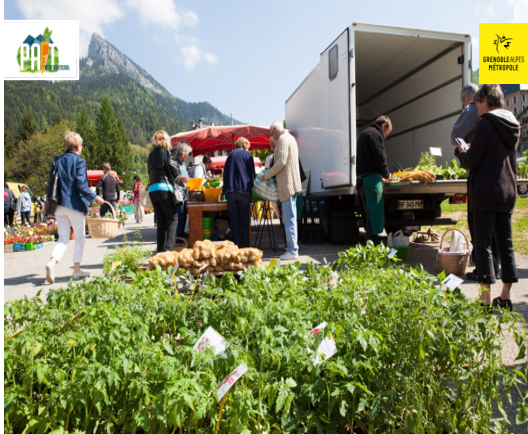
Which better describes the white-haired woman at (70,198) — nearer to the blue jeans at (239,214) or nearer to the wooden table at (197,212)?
the wooden table at (197,212)

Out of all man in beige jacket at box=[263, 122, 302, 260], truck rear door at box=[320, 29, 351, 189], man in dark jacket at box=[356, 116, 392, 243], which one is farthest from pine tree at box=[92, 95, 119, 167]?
man in dark jacket at box=[356, 116, 392, 243]

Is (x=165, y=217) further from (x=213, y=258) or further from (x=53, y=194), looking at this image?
(x=213, y=258)

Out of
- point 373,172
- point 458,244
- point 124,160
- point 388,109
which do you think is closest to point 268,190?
point 373,172

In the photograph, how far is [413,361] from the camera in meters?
1.71

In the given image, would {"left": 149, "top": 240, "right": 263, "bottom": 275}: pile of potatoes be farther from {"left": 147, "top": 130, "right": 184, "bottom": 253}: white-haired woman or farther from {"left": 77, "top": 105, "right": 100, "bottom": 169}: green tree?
{"left": 77, "top": 105, "right": 100, "bottom": 169}: green tree

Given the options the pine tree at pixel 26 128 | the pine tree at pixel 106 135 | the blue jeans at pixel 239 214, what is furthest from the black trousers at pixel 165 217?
the pine tree at pixel 106 135

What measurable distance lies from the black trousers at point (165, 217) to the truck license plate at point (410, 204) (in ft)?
11.9

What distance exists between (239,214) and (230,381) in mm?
5227

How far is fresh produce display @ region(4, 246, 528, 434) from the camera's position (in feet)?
4.77

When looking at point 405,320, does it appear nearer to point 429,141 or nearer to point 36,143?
point 429,141

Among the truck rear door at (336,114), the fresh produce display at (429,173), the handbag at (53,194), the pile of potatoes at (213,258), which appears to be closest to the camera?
the pile of potatoes at (213,258)

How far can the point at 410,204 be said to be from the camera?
693 centimetres

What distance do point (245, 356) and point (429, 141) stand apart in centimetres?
817

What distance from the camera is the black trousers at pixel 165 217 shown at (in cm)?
581
